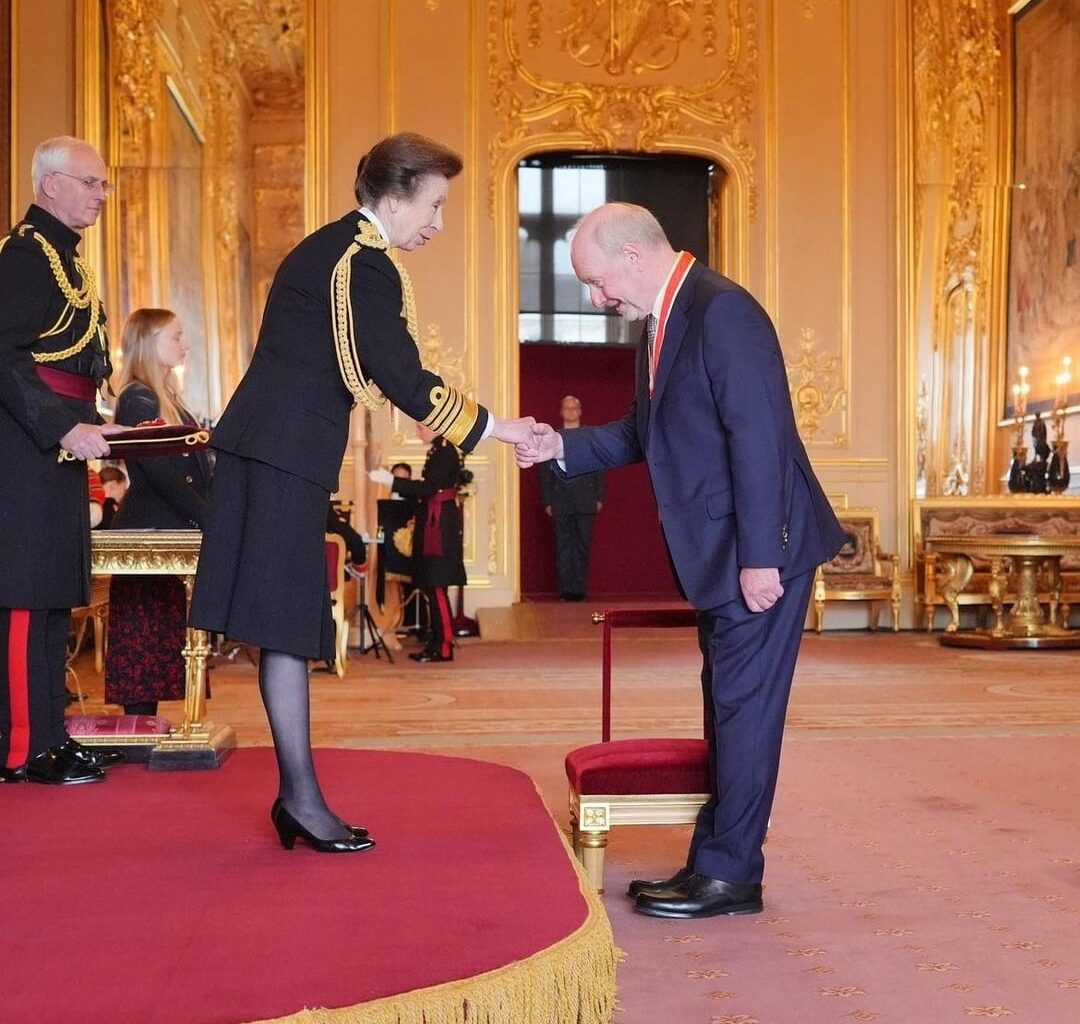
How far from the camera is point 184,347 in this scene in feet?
15.2

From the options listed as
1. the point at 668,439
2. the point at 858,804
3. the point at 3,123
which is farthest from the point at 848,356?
the point at 668,439

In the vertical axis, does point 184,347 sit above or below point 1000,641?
above

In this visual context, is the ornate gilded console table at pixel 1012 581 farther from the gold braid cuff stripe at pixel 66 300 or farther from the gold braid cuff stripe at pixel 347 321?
the gold braid cuff stripe at pixel 347 321

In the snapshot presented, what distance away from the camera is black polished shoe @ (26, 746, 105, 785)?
3.77 meters

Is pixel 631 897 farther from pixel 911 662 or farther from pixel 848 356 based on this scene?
pixel 848 356

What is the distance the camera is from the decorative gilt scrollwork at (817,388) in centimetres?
1145

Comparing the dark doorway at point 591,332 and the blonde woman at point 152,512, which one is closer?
the blonde woman at point 152,512

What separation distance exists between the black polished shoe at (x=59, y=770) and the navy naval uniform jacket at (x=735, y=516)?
1772 mm

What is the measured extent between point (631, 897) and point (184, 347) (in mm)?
2512

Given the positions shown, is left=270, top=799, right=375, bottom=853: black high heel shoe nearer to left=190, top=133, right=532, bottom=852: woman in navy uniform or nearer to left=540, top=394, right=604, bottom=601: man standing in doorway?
left=190, top=133, right=532, bottom=852: woman in navy uniform

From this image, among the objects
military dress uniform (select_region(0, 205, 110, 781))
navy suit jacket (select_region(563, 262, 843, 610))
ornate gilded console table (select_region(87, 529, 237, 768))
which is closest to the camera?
navy suit jacket (select_region(563, 262, 843, 610))

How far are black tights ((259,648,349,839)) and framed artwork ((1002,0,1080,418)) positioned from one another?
10.0 m

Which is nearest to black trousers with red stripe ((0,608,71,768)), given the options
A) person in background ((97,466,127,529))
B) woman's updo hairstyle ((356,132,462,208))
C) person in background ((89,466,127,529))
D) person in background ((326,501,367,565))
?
woman's updo hairstyle ((356,132,462,208))

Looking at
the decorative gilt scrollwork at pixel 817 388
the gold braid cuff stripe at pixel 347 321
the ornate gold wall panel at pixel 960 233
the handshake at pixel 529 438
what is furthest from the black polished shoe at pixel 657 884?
the ornate gold wall panel at pixel 960 233
